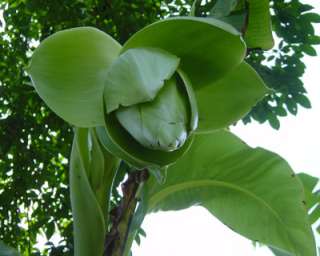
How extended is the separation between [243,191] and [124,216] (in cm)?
17

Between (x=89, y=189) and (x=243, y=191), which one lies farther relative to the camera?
(x=243, y=191)

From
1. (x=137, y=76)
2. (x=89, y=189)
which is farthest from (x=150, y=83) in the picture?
(x=89, y=189)

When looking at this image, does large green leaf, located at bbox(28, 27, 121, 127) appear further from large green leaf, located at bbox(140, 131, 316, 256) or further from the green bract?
large green leaf, located at bbox(140, 131, 316, 256)

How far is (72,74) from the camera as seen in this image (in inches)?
18.4

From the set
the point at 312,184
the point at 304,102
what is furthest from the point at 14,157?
the point at 312,184

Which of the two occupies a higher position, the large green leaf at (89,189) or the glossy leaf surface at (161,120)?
the glossy leaf surface at (161,120)

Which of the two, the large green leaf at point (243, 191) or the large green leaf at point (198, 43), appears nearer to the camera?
the large green leaf at point (198, 43)

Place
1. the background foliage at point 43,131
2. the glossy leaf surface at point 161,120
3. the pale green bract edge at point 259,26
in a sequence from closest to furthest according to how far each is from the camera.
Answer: the glossy leaf surface at point 161,120
the pale green bract edge at point 259,26
the background foliage at point 43,131

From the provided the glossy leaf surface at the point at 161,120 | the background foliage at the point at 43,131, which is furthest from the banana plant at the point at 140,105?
the background foliage at the point at 43,131

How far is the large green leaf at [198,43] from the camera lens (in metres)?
0.44

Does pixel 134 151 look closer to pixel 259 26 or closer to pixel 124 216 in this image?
pixel 124 216

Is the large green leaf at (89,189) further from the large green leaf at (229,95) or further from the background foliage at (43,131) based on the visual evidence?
the background foliage at (43,131)

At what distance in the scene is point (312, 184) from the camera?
742 millimetres

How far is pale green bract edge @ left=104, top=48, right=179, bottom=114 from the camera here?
1.37 ft
